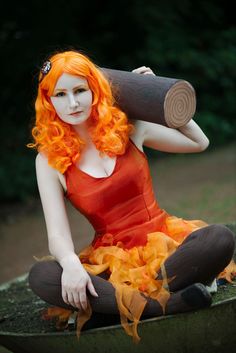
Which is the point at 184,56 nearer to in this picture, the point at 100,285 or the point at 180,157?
the point at 180,157

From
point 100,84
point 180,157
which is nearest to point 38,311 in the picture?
point 100,84

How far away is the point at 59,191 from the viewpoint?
2.49 meters

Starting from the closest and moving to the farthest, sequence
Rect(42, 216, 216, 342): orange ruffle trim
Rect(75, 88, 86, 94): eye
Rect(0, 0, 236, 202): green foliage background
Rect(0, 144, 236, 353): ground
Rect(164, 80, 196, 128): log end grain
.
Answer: Rect(42, 216, 216, 342): orange ruffle trim < Rect(164, 80, 196, 128): log end grain < Rect(75, 88, 86, 94): eye < Rect(0, 144, 236, 353): ground < Rect(0, 0, 236, 202): green foliage background

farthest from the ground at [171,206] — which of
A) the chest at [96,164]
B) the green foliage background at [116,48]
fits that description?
the chest at [96,164]

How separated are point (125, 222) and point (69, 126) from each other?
0.42 metres

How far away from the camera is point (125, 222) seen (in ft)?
8.20

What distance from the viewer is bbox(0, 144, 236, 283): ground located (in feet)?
17.6

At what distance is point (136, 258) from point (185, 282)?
0.77 ft

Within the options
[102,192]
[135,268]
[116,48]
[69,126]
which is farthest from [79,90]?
[116,48]

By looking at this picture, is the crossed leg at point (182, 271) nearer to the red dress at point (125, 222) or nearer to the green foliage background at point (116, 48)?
the red dress at point (125, 222)

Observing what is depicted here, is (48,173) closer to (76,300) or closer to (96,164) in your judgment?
(96,164)

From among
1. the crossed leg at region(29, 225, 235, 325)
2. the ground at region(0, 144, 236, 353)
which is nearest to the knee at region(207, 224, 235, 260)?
the crossed leg at region(29, 225, 235, 325)

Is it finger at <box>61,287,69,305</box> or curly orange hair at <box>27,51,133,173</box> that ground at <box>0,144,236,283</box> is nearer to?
curly orange hair at <box>27,51,133,173</box>

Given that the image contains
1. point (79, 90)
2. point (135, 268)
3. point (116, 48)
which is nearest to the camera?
point (135, 268)
